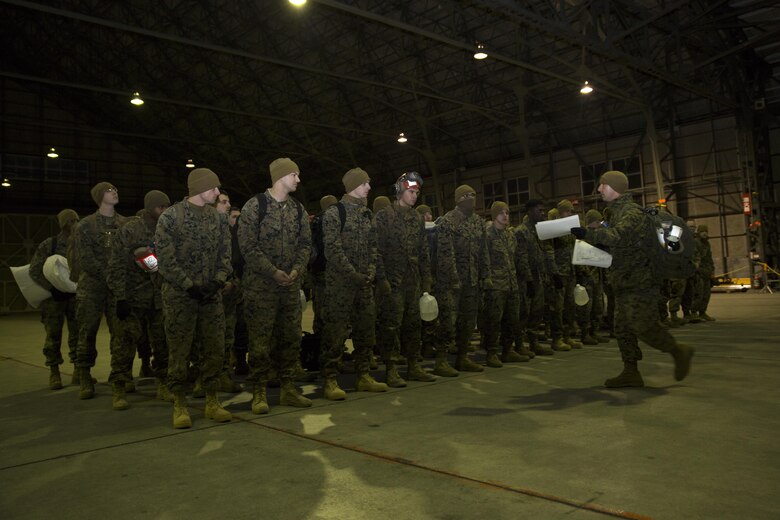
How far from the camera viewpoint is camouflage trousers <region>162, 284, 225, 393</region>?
14.5 feet

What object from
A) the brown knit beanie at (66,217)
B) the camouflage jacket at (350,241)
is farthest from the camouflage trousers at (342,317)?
the brown knit beanie at (66,217)

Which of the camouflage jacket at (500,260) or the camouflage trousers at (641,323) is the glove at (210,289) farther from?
the camouflage trousers at (641,323)

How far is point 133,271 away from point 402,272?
2628mm

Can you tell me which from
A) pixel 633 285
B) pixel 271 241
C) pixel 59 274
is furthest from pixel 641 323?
pixel 59 274

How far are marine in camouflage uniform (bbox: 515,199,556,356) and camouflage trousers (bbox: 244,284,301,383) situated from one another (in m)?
3.73

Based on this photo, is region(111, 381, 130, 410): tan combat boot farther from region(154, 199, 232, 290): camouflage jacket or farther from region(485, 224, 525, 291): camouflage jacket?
region(485, 224, 525, 291): camouflage jacket

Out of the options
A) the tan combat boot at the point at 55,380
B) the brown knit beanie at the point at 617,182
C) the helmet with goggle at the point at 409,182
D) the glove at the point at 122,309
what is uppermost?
the helmet with goggle at the point at 409,182

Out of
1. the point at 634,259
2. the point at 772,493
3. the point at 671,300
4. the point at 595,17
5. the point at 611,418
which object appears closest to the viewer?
the point at 772,493

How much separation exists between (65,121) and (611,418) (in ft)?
110

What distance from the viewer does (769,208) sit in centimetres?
1998

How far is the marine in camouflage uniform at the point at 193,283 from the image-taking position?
4387mm

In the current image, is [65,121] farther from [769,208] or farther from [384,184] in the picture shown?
[769,208]

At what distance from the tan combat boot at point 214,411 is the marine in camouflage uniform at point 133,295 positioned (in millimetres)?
1071

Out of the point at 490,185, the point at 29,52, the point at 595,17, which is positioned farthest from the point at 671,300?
the point at 29,52
